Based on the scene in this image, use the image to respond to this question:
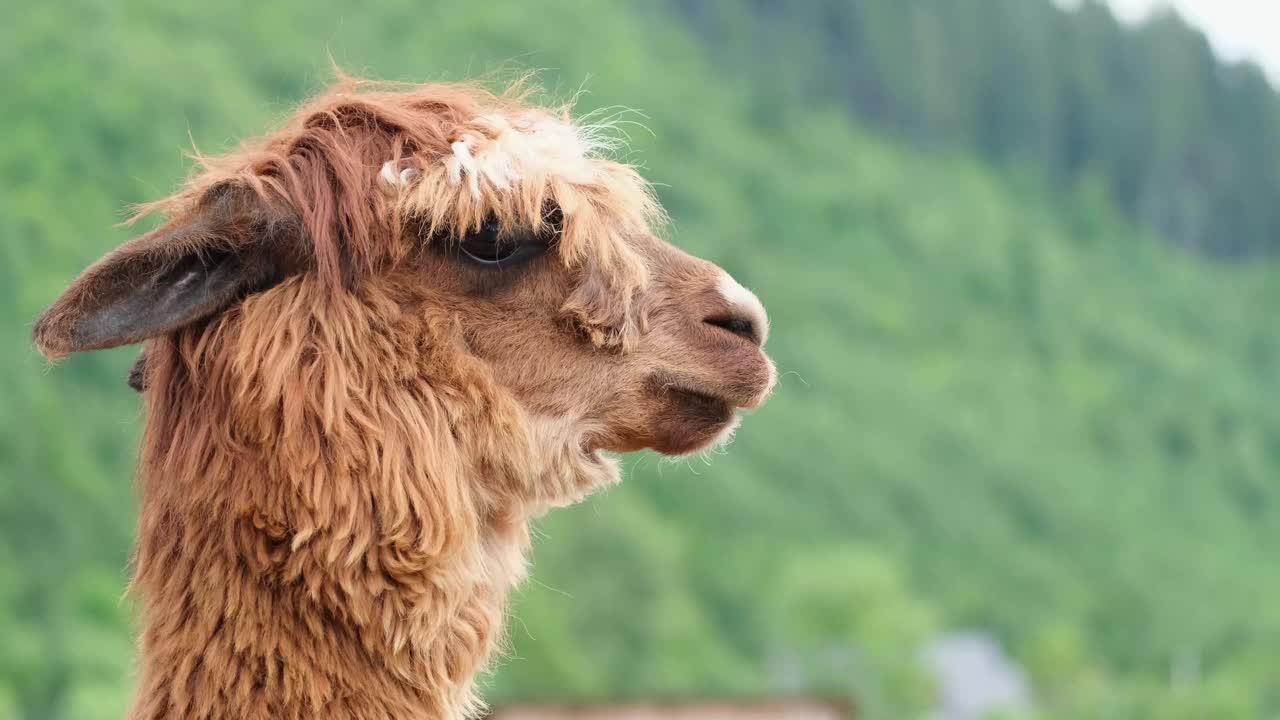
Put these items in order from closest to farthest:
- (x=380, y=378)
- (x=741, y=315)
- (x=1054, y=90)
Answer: (x=380, y=378) < (x=741, y=315) < (x=1054, y=90)

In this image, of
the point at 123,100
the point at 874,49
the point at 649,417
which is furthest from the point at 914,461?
the point at 649,417

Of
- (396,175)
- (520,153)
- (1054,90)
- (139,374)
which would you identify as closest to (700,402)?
(520,153)

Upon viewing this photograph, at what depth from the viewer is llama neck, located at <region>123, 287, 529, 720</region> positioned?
127 inches

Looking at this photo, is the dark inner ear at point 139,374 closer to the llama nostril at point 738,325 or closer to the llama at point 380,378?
the llama at point 380,378

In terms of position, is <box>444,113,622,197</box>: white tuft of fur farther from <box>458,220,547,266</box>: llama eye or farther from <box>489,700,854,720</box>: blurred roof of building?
<box>489,700,854,720</box>: blurred roof of building

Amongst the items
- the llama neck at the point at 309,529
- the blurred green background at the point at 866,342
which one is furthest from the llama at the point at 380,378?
the blurred green background at the point at 866,342

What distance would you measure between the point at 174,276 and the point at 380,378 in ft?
1.51

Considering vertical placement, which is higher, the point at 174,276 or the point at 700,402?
the point at 700,402

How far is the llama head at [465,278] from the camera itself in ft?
11.0

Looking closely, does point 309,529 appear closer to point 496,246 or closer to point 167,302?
point 167,302

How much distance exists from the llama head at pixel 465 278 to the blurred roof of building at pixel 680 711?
14.7 meters

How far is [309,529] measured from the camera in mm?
3209

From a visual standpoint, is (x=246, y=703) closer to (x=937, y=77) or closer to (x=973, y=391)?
(x=973, y=391)

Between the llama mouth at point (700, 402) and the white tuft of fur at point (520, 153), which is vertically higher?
the white tuft of fur at point (520, 153)
